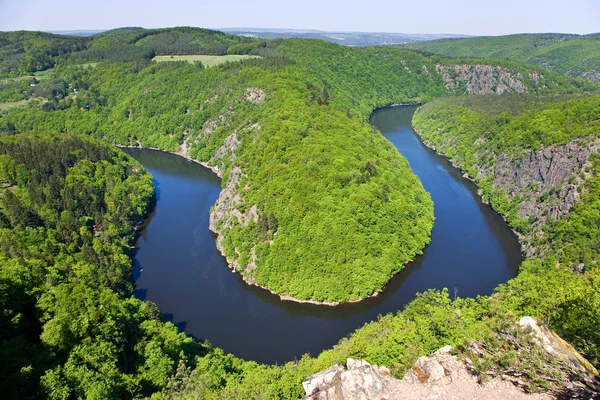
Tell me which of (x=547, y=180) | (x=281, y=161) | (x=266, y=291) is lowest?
(x=266, y=291)

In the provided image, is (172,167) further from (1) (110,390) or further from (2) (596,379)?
(2) (596,379)

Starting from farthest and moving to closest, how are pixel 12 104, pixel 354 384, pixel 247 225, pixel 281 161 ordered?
pixel 12 104 < pixel 281 161 < pixel 247 225 < pixel 354 384

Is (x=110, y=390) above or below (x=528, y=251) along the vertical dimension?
above

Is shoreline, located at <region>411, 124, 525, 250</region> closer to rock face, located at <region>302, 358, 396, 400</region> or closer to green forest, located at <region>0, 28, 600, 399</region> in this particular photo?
green forest, located at <region>0, 28, 600, 399</region>

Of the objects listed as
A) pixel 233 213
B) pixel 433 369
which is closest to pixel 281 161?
pixel 233 213

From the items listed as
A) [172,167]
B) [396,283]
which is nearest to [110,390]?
[396,283]

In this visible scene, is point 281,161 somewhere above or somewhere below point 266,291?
above

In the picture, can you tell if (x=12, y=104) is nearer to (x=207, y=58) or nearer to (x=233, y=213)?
(x=207, y=58)
